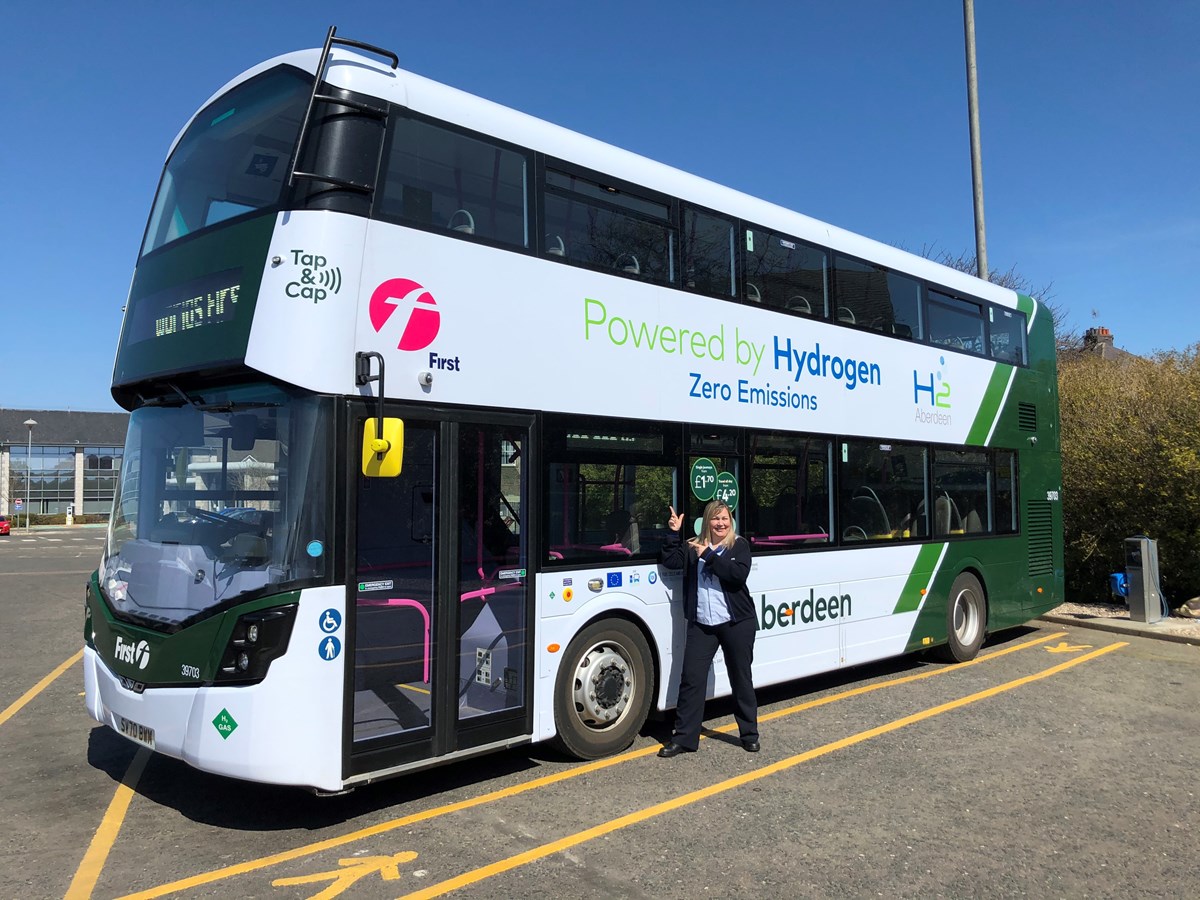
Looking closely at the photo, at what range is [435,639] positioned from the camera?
16.8 feet

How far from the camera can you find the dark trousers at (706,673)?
20.7 feet

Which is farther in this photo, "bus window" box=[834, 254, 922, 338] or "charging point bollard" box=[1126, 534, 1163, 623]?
"charging point bollard" box=[1126, 534, 1163, 623]

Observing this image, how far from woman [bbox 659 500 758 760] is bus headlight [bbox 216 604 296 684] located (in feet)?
9.49

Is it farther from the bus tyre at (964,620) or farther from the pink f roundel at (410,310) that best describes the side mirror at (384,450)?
the bus tyre at (964,620)

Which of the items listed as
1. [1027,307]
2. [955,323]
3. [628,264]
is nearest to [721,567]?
A: [628,264]

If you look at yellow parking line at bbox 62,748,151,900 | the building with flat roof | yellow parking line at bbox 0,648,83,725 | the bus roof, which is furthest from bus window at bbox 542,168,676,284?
the building with flat roof

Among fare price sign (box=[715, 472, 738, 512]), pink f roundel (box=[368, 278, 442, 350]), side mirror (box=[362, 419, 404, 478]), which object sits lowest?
fare price sign (box=[715, 472, 738, 512])

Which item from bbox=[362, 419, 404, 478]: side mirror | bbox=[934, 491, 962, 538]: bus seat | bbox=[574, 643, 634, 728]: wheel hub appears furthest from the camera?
bbox=[934, 491, 962, 538]: bus seat

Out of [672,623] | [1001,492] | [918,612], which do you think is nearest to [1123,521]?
[1001,492]

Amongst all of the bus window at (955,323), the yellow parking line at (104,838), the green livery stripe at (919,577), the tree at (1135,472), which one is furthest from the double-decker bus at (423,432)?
the tree at (1135,472)

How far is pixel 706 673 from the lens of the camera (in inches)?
248

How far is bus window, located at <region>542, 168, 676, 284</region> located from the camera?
5995 millimetres

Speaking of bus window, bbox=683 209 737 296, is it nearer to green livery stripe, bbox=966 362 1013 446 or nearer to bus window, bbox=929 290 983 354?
bus window, bbox=929 290 983 354

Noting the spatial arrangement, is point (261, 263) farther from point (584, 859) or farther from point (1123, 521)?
point (1123, 521)
